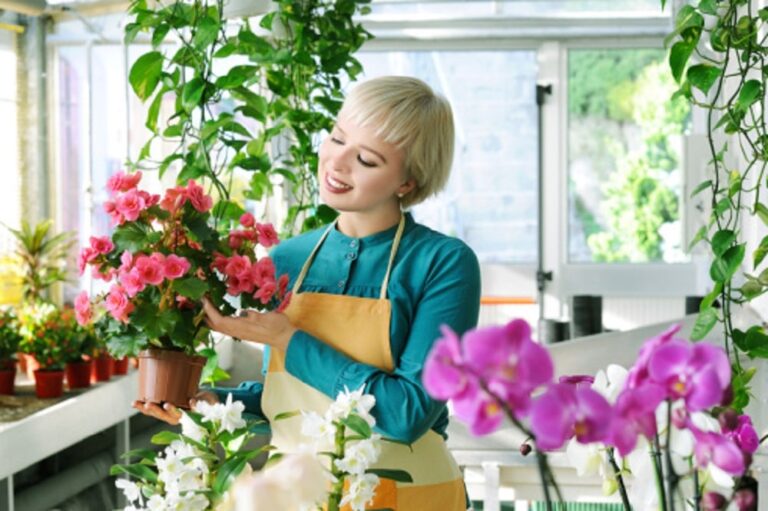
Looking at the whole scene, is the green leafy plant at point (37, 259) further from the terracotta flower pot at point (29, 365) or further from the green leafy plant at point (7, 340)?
the green leafy plant at point (7, 340)

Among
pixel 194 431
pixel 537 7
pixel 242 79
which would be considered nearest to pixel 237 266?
pixel 194 431

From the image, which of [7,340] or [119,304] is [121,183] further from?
[7,340]

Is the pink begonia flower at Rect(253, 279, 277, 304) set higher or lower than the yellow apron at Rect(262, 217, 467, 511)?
higher

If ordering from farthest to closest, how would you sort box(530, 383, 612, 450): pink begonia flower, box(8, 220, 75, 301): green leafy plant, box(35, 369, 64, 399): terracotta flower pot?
box(8, 220, 75, 301): green leafy plant
box(35, 369, 64, 399): terracotta flower pot
box(530, 383, 612, 450): pink begonia flower

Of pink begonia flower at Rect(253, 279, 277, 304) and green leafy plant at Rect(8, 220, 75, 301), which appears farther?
green leafy plant at Rect(8, 220, 75, 301)

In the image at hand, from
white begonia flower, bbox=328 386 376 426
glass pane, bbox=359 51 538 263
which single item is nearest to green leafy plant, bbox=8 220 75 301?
glass pane, bbox=359 51 538 263

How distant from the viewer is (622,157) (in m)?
7.26

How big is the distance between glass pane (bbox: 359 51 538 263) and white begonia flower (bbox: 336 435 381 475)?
6022 mm

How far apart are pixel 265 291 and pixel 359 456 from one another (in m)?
0.54

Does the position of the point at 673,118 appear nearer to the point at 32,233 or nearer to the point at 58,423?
the point at 32,233

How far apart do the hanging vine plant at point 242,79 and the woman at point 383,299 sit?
86cm

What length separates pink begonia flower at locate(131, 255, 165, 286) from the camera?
5.59 feet

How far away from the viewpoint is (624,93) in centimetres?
723

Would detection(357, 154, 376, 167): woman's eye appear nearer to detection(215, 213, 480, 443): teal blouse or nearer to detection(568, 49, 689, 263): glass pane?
detection(215, 213, 480, 443): teal blouse
